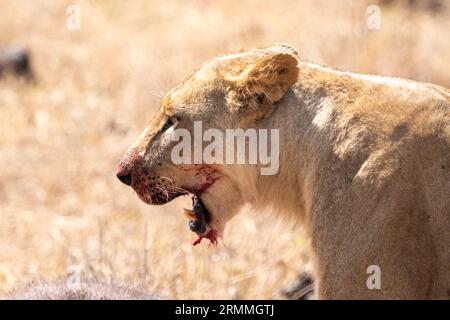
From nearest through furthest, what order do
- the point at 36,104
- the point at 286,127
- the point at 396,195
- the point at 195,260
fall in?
the point at 396,195, the point at 286,127, the point at 195,260, the point at 36,104

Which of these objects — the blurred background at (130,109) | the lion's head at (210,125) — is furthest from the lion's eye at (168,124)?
the blurred background at (130,109)

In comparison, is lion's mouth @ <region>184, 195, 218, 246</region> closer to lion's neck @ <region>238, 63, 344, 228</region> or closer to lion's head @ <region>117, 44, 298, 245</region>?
lion's head @ <region>117, 44, 298, 245</region>

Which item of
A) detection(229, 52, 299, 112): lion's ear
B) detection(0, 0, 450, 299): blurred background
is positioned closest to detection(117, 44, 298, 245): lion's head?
detection(229, 52, 299, 112): lion's ear

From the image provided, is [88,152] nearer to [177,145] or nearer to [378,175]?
[177,145]

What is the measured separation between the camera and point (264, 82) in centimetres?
335

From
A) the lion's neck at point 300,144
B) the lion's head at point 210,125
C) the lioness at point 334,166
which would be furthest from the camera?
the lion's head at point 210,125

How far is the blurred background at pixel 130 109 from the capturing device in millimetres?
6215

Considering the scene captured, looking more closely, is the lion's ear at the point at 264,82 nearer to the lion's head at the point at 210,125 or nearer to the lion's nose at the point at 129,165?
the lion's head at the point at 210,125

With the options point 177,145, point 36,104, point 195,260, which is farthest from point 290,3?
point 177,145

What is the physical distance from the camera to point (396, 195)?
308cm

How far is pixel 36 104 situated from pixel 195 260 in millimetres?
4315

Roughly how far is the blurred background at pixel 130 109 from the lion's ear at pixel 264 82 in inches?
48.8
